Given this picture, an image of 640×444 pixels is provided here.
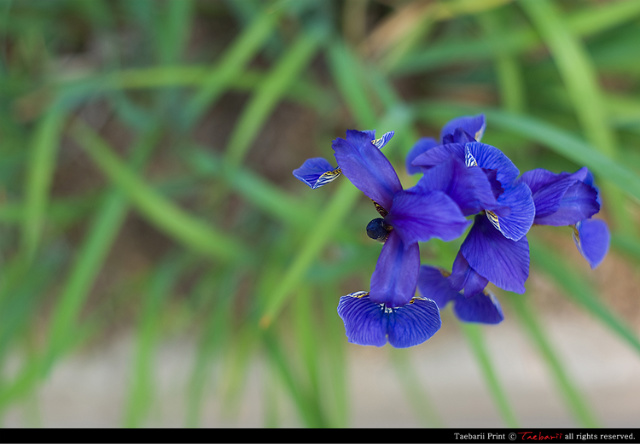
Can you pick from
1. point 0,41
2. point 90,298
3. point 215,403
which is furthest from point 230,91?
point 215,403

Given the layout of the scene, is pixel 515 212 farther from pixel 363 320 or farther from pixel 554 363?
pixel 554 363

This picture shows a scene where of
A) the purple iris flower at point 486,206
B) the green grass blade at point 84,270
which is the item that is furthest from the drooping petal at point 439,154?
the green grass blade at point 84,270

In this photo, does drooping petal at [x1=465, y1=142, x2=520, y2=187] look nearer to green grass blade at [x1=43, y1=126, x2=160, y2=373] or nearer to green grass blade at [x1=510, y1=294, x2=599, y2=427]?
green grass blade at [x1=510, y1=294, x2=599, y2=427]

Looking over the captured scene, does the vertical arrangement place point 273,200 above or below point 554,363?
above

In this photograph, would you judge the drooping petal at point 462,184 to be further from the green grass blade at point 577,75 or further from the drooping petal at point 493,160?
the green grass blade at point 577,75

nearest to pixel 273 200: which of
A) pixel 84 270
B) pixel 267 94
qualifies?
pixel 267 94

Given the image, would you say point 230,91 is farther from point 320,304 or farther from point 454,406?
point 454,406
